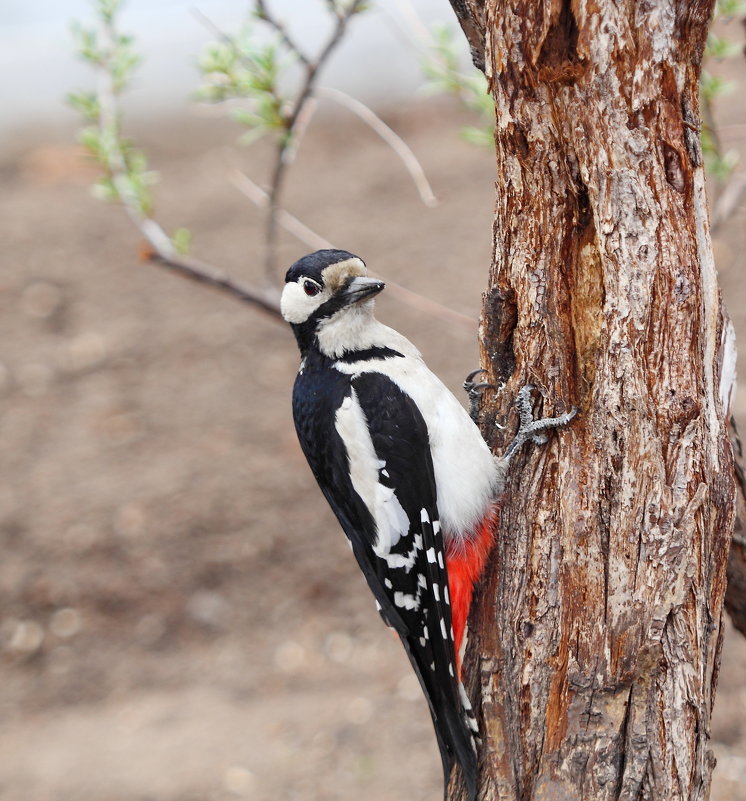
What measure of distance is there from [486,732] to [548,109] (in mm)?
1406

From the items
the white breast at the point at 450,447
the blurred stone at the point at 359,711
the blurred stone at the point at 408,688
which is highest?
the white breast at the point at 450,447

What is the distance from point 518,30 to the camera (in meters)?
1.80

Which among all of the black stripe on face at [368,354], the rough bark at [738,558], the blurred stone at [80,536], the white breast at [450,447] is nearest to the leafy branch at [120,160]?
the black stripe on face at [368,354]

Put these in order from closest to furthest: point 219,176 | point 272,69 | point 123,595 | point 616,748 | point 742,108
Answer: point 616,748 < point 272,69 < point 123,595 < point 742,108 < point 219,176

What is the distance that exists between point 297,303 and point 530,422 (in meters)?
0.87

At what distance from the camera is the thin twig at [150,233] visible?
9.57 ft

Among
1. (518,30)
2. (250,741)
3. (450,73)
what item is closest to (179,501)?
(250,741)

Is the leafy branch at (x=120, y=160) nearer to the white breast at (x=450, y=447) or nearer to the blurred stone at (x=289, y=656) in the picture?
the white breast at (x=450, y=447)

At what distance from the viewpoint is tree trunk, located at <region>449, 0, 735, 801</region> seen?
183 centimetres

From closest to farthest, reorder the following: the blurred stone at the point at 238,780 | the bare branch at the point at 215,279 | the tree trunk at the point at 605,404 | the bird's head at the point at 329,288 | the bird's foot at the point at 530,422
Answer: the tree trunk at the point at 605,404 → the bird's foot at the point at 530,422 → the bird's head at the point at 329,288 → the bare branch at the point at 215,279 → the blurred stone at the point at 238,780

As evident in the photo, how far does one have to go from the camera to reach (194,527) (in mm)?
4961

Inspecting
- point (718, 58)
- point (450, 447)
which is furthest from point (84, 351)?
point (718, 58)

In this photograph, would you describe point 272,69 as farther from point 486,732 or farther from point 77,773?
point 77,773

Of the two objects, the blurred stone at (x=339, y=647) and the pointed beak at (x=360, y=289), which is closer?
the pointed beak at (x=360, y=289)
